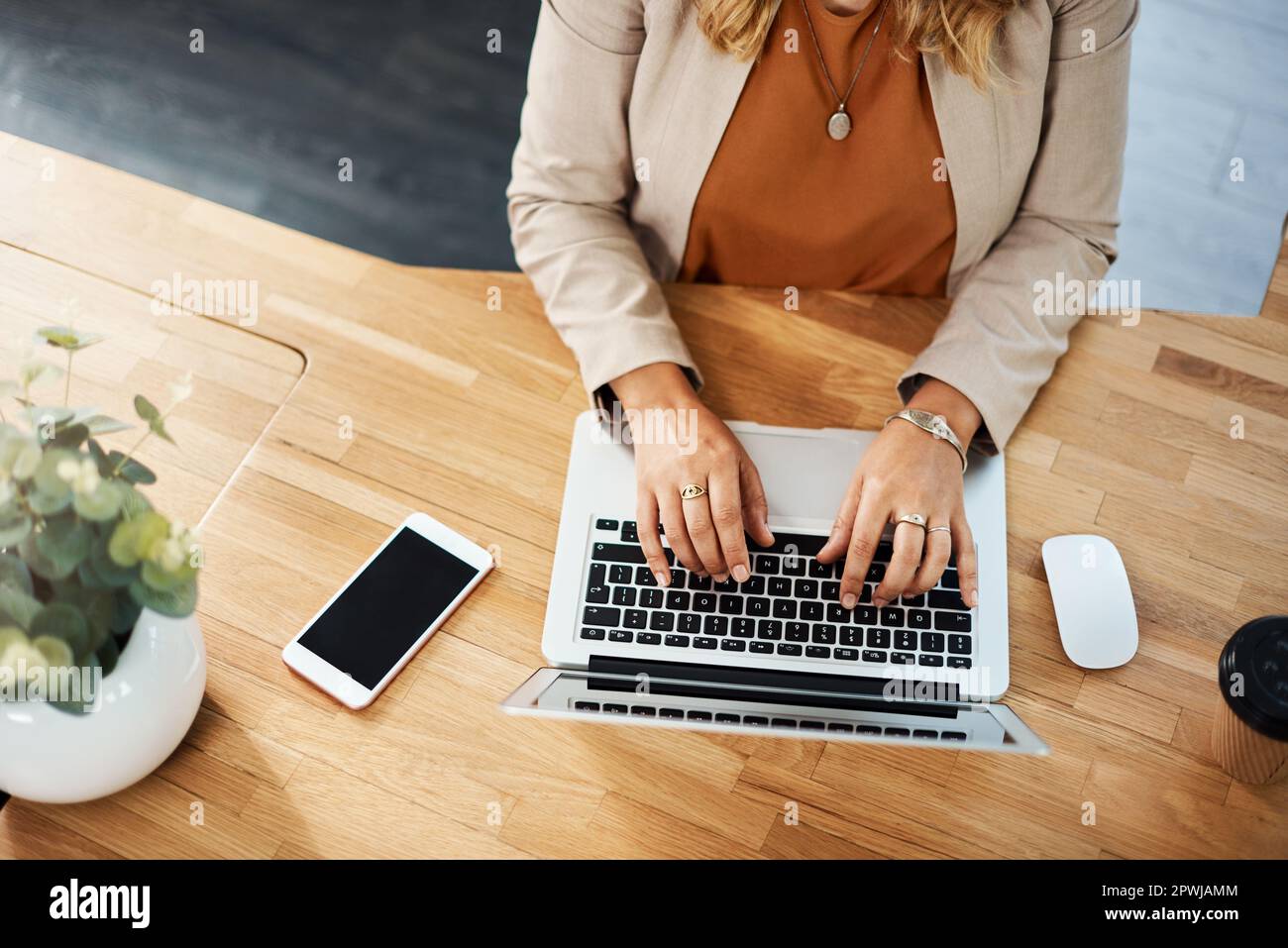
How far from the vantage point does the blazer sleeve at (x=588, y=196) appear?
3.50 feet

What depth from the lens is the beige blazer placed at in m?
1.05

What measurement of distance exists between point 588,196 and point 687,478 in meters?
0.39

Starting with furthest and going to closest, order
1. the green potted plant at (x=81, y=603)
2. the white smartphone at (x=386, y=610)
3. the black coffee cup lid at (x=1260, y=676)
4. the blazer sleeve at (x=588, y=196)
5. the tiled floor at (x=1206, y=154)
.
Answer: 1. the tiled floor at (x=1206, y=154)
2. the blazer sleeve at (x=588, y=196)
3. the white smartphone at (x=386, y=610)
4. the black coffee cup lid at (x=1260, y=676)
5. the green potted plant at (x=81, y=603)

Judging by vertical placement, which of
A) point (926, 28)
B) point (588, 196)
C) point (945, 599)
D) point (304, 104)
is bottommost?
point (304, 104)

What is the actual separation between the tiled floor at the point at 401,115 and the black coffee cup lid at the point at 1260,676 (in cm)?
156

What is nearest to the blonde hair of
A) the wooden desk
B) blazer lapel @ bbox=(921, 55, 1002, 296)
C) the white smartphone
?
blazer lapel @ bbox=(921, 55, 1002, 296)

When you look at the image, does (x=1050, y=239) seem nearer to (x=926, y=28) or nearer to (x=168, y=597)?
(x=926, y=28)

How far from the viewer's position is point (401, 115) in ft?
8.20

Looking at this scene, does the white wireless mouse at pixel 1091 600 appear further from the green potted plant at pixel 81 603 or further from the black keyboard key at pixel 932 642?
the green potted plant at pixel 81 603

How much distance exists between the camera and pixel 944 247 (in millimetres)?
1218

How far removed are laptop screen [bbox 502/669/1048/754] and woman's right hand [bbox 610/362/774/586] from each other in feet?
0.35

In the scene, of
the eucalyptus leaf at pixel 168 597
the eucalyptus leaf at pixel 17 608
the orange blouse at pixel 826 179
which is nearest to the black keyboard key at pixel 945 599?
the orange blouse at pixel 826 179

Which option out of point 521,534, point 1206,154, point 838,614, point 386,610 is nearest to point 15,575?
point 386,610

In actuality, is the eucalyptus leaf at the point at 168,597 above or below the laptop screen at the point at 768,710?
above
